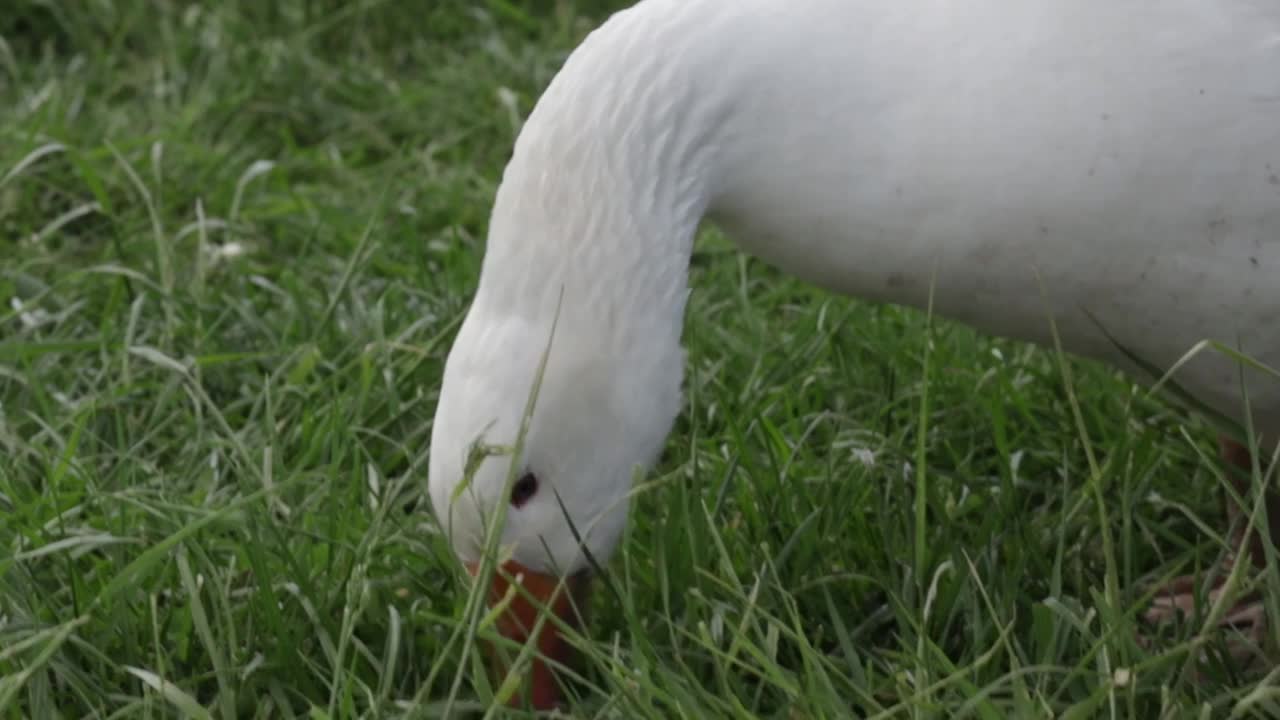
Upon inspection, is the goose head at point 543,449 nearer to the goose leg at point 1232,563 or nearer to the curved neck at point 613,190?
the curved neck at point 613,190

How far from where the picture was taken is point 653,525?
2938 mm

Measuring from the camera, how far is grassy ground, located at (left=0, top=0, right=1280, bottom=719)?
104 inches

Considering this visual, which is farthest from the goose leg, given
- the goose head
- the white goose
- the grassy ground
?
the goose head

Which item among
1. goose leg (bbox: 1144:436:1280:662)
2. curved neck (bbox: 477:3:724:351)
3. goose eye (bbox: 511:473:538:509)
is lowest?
goose leg (bbox: 1144:436:1280:662)

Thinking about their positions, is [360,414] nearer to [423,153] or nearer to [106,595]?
[106,595]

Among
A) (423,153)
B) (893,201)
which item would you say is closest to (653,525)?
(893,201)

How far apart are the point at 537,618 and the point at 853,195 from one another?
0.74 metres

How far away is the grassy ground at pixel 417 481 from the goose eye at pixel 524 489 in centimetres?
13

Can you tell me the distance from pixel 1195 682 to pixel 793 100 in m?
0.97

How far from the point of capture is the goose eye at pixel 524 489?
268 cm

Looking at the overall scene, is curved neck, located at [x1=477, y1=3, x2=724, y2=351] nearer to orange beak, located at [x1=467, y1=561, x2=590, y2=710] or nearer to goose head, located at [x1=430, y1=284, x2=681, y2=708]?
goose head, located at [x1=430, y1=284, x2=681, y2=708]

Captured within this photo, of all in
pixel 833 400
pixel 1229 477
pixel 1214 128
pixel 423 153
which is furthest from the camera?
pixel 423 153

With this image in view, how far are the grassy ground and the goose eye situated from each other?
0.43 ft

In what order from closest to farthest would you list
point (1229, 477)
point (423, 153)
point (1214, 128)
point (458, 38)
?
point (1214, 128) → point (1229, 477) → point (423, 153) → point (458, 38)
